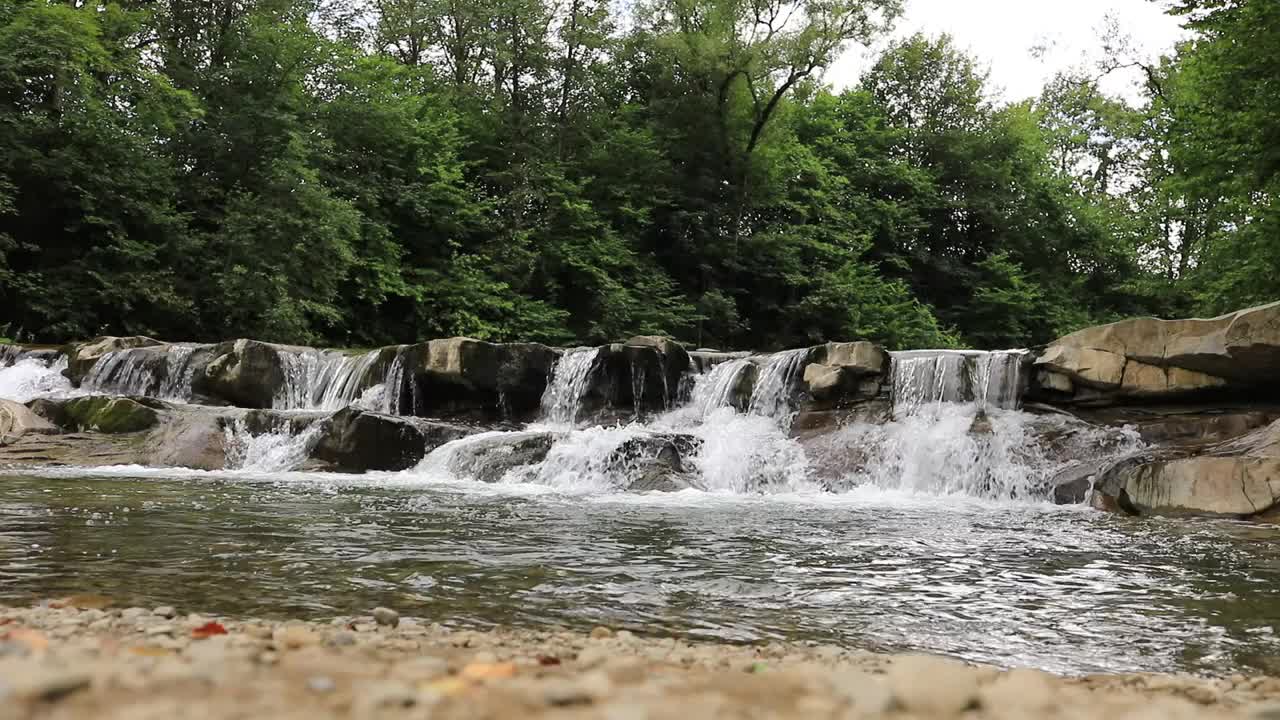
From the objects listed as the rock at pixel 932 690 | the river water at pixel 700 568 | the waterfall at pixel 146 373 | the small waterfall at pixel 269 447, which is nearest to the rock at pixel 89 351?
the waterfall at pixel 146 373

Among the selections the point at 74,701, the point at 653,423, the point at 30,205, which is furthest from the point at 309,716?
the point at 30,205

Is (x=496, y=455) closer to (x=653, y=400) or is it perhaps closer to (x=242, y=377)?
(x=653, y=400)

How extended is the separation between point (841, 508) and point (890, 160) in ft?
92.4

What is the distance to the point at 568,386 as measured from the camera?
16.2 metres

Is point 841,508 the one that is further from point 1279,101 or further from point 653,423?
point 1279,101

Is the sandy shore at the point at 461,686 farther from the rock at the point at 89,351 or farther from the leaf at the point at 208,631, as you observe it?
the rock at the point at 89,351

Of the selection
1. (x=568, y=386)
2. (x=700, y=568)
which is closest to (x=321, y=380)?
(x=568, y=386)

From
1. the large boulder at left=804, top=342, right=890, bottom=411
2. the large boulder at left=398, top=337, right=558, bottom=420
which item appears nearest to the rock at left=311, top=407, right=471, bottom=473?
the large boulder at left=398, top=337, right=558, bottom=420

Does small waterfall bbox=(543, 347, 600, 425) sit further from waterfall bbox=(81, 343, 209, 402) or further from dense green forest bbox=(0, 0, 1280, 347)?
dense green forest bbox=(0, 0, 1280, 347)

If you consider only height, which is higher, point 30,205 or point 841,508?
point 30,205

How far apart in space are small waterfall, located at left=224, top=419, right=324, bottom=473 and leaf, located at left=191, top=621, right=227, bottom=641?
407 inches

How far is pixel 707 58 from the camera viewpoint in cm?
2994

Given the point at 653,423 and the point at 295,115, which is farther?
the point at 295,115

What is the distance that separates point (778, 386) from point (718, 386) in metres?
1.15
